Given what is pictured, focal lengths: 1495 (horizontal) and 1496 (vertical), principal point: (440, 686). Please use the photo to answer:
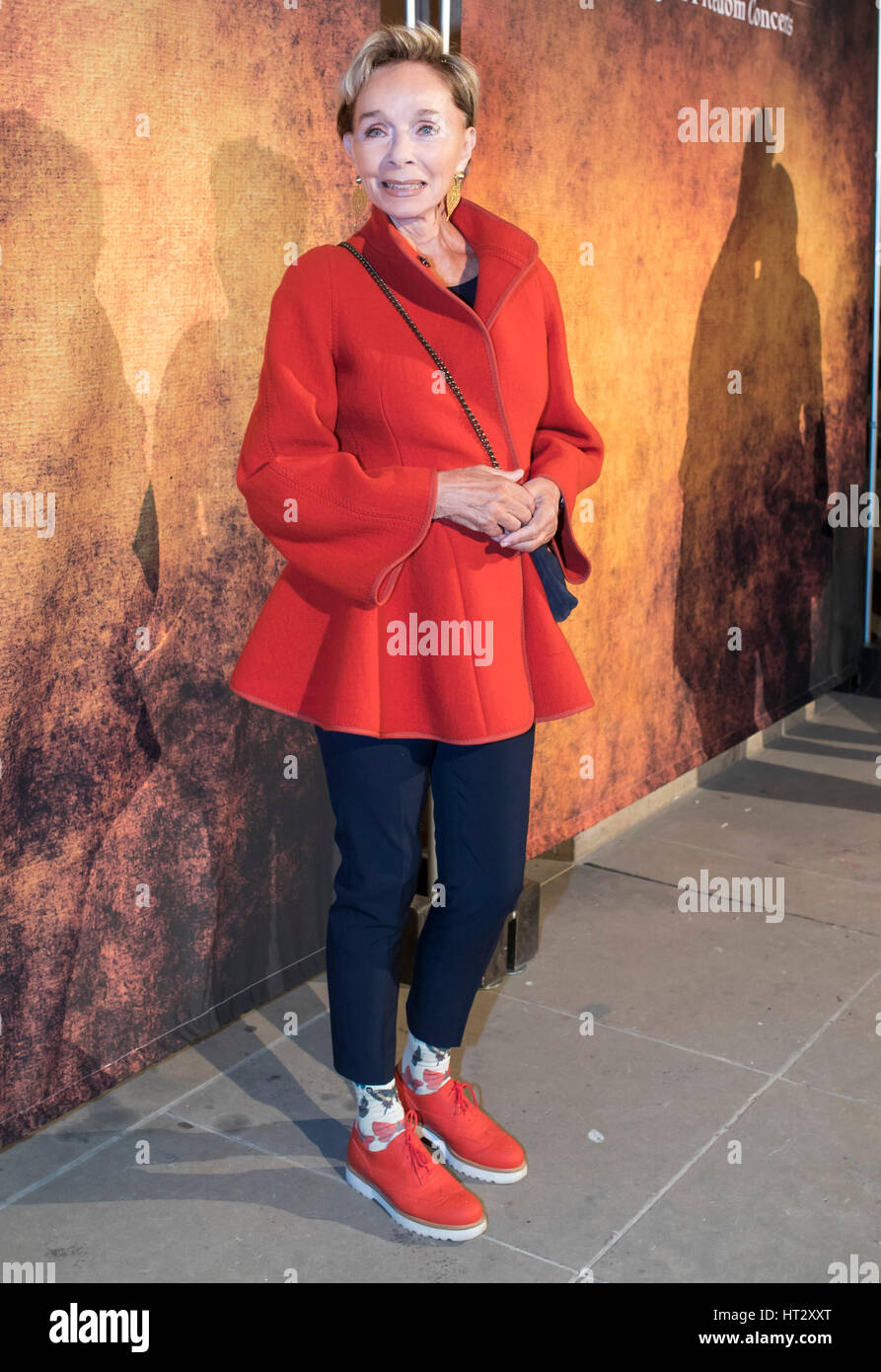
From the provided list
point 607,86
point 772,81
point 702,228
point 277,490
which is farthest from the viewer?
point 772,81

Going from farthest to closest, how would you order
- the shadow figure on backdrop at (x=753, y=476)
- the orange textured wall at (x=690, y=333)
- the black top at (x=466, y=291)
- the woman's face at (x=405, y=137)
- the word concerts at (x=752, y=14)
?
the shadow figure on backdrop at (x=753, y=476) < the word concerts at (x=752, y=14) < the orange textured wall at (x=690, y=333) < the black top at (x=466, y=291) < the woman's face at (x=405, y=137)

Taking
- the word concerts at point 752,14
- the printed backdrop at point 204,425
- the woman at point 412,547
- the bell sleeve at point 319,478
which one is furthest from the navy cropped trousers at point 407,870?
the word concerts at point 752,14

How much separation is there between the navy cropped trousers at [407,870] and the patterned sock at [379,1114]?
2 centimetres

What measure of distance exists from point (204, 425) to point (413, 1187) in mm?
1359

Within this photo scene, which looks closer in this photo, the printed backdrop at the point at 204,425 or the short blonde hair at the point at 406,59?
the short blonde hair at the point at 406,59

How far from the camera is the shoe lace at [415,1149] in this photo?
2412 mm

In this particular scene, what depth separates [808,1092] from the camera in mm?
2791

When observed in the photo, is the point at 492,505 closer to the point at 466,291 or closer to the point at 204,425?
the point at 466,291

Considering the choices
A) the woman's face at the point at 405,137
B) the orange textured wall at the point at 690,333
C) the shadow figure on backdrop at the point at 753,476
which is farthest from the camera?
the shadow figure on backdrop at the point at 753,476

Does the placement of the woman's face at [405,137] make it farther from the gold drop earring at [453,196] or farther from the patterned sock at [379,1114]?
the patterned sock at [379,1114]

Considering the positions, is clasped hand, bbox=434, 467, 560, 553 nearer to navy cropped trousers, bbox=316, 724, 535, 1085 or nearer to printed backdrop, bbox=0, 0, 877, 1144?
navy cropped trousers, bbox=316, 724, 535, 1085

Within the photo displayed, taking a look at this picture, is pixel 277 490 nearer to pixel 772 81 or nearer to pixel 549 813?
pixel 549 813

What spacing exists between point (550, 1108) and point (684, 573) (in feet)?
Answer: 6.26
